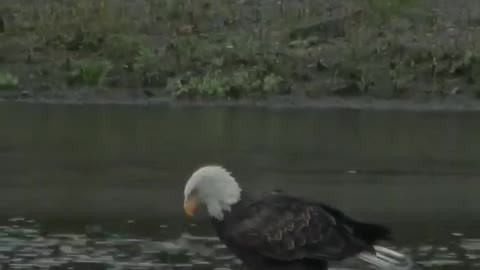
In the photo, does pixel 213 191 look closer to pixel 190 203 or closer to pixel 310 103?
pixel 190 203

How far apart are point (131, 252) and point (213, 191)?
1810mm

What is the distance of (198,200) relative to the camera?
41.1 ft

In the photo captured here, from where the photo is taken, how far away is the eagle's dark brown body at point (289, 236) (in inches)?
482

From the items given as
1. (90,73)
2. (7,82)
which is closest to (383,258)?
(90,73)

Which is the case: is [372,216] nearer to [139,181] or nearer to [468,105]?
[139,181]

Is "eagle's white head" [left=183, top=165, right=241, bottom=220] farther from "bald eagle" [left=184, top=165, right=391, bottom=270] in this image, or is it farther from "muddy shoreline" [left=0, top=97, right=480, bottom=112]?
"muddy shoreline" [left=0, top=97, right=480, bottom=112]

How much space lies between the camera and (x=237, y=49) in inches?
1051

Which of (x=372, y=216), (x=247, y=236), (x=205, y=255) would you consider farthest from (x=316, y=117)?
(x=247, y=236)

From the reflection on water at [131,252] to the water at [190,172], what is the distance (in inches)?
0.6

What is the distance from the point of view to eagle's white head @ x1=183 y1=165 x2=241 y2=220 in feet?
40.6

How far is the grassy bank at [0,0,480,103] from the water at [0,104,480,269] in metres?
1.25

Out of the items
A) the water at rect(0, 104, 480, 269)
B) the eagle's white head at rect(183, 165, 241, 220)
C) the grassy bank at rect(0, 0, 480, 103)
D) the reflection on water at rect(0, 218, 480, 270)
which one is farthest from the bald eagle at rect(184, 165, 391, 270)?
the grassy bank at rect(0, 0, 480, 103)

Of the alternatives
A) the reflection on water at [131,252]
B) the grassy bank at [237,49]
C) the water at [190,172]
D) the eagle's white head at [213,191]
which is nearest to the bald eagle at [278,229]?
the eagle's white head at [213,191]

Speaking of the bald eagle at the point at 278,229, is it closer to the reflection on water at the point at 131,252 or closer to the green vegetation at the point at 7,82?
the reflection on water at the point at 131,252
